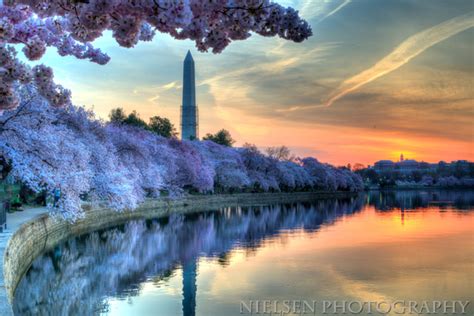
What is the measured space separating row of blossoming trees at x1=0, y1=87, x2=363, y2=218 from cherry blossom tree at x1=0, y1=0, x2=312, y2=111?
16965mm

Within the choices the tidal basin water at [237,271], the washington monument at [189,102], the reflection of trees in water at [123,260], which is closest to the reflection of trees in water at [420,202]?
the reflection of trees in water at [123,260]

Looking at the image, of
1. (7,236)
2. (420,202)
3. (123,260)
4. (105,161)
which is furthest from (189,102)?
(7,236)

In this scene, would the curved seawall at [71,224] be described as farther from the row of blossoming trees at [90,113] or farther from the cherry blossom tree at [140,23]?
the cherry blossom tree at [140,23]

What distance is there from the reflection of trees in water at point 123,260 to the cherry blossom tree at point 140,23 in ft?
27.7

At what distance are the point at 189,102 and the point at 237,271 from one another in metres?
114

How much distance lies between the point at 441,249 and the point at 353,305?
13.1 meters

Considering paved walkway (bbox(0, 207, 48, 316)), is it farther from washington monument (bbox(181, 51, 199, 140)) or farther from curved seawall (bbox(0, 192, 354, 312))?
washington monument (bbox(181, 51, 199, 140))

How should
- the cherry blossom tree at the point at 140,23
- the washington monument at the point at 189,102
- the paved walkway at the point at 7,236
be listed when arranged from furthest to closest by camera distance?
1. the washington monument at the point at 189,102
2. the paved walkway at the point at 7,236
3. the cherry blossom tree at the point at 140,23

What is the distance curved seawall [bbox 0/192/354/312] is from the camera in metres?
17.1

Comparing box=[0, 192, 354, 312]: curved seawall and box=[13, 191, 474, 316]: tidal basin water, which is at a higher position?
box=[0, 192, 354, 312]: curved seawall

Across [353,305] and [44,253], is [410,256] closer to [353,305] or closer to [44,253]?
[353,305]

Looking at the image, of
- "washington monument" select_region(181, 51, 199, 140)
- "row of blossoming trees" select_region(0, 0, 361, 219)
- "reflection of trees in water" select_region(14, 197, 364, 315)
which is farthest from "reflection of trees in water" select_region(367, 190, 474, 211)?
"washington monument" select_region(181, 51, 199, 140)

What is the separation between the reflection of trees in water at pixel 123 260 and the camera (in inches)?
648

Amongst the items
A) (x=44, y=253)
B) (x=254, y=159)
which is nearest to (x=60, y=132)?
(x=44, y=253)
